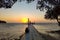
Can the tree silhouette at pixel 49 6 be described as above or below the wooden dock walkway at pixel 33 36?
above

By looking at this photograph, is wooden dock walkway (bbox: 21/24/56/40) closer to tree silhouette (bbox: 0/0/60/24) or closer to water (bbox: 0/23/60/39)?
water (bbox: 0/23/60/39)

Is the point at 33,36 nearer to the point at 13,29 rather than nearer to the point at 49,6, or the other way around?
the point at 13,29

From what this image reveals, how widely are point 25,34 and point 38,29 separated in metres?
0.18

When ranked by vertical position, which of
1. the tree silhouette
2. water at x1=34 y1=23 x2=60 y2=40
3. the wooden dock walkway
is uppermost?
the tree silhouette

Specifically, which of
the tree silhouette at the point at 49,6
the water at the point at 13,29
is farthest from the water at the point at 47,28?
the tree silhouette at the point at 49,6

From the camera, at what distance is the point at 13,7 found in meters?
1.61

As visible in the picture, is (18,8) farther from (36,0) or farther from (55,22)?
(55,22)

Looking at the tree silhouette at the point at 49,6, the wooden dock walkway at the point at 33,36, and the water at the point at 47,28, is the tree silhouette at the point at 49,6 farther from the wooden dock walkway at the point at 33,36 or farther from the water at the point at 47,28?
the wooden dock walkway at the point at 33,36

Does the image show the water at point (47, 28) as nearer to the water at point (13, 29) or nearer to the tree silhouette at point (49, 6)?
the water at point (13, 29)

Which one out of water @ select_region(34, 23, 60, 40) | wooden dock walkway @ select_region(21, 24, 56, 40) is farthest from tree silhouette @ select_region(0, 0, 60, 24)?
wooden dock walkway @ select_region(21, 24, 56, 40)

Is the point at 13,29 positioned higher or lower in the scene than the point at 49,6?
lower

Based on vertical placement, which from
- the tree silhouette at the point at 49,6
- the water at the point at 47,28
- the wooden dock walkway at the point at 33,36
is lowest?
the wooden dock walkway at the point at 33,36

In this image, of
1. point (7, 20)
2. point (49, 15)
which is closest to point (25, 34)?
point (7, 20)

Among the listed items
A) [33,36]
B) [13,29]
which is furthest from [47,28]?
[13,29]
